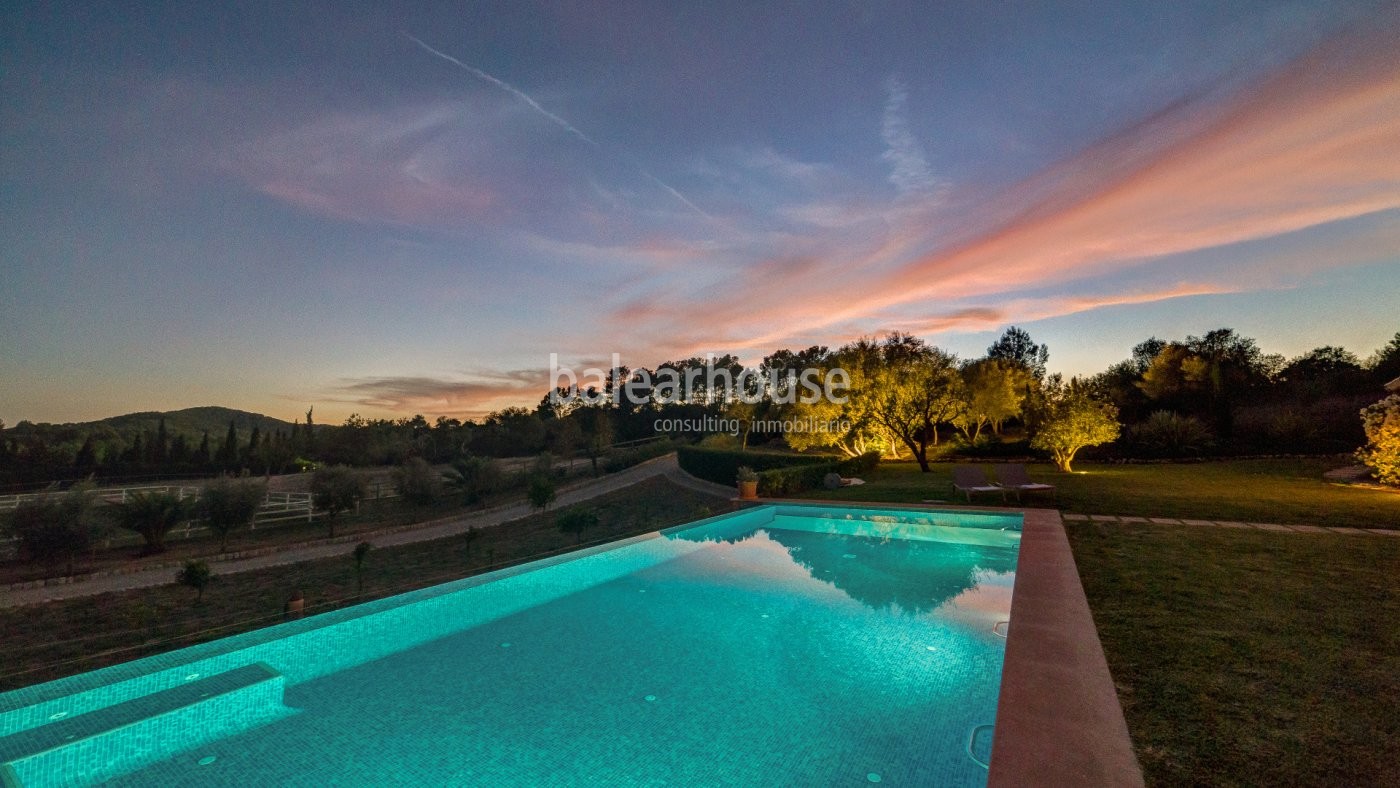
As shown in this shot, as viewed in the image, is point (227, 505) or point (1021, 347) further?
point (1021, 347)

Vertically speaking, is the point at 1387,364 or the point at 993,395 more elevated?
the point at 1387,364

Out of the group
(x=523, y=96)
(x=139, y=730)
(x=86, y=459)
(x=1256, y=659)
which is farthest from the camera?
(x=86, y=459)

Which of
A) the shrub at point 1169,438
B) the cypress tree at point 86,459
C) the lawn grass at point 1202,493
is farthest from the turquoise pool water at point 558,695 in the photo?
the cypress tree at point 86,459

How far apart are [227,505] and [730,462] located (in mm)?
16750

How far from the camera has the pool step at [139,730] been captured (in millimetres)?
2984

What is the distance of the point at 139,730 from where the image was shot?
3285 mm

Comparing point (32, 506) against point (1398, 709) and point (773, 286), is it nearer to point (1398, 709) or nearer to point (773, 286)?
point (773, 286)

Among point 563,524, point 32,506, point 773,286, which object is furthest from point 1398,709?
point 32,506

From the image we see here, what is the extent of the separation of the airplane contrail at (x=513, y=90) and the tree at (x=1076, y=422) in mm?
17329

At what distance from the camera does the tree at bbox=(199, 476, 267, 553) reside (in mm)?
14953

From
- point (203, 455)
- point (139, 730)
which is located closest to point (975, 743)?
point (139, 730)

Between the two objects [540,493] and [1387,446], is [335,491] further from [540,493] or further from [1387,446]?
[1387,446]

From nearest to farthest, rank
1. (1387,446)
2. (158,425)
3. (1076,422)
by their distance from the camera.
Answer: (1387,446)
(1076,422)
(158,425)

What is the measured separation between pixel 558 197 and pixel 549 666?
458 inches
